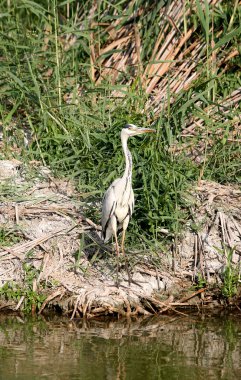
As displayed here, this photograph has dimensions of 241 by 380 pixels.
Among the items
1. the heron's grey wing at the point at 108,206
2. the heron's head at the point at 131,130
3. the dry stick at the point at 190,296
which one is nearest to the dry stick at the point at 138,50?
the heron's head at the point at 131,130

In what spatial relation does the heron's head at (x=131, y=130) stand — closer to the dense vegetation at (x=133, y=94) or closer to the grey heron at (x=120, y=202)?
the grey heron at (x=120, y=202)

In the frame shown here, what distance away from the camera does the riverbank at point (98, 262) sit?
7367 mm

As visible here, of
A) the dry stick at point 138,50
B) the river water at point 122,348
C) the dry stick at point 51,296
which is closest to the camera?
the river water at point 122,348

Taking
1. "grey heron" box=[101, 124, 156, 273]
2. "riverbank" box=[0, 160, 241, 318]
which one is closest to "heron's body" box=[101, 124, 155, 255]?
"grey heron" box=[101, 124, 156, 273]

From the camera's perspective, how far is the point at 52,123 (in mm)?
8672

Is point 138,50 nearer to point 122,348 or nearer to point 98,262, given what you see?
point 98,262

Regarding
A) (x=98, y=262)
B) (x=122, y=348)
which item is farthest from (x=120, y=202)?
(x=122, y=348)

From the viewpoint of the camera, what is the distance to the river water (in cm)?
588

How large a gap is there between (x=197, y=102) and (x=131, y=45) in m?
1.16

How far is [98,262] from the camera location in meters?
7.73

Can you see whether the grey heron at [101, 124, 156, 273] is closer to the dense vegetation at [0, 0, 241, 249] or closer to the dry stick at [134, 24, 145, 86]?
the dense vegetation at [0, 0, 241, 249]

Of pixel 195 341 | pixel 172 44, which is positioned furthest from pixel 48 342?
pixel 172 44

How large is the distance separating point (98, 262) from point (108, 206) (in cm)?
53

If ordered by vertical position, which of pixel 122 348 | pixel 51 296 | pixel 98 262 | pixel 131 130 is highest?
pixel 131 130
